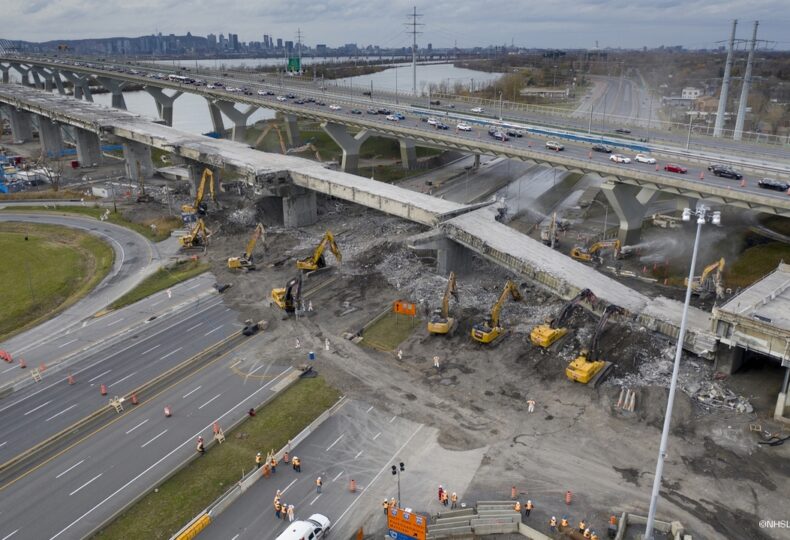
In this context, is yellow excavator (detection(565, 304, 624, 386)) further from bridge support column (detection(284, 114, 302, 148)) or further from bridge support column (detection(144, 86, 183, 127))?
bridge support column (detection(144, 86, 183, 127))

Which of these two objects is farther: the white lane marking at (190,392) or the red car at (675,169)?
the red car at (675,169)

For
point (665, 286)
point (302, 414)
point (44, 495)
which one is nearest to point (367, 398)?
point (302, 414)

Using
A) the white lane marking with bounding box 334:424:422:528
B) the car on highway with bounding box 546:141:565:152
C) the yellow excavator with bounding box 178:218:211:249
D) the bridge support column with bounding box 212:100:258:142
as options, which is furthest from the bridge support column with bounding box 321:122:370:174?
the white lane marking with bounding box 334:424:422:528

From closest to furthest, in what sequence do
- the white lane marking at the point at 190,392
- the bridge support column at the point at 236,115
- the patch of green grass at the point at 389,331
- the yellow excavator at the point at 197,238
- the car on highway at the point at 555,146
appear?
the white lane marking at the point at 190,392
the patch of green grass at the point at 389,331
the yellow excavator at the point at 197,238
the car on highway at the point at 555,146
the bridge support column at the point at 236,115

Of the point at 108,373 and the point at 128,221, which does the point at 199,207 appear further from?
the point at 108,373

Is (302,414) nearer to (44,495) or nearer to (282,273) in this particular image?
(44,495)

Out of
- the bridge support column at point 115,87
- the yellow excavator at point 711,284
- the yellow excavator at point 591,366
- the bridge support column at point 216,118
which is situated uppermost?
the bridge support column at point 115,87

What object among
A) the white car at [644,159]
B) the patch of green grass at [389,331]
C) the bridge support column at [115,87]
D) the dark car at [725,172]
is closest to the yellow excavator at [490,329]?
the patch of green grass at [389,331]

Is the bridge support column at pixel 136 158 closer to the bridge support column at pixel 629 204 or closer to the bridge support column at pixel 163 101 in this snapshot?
the bridge support column at pixel 163 101
